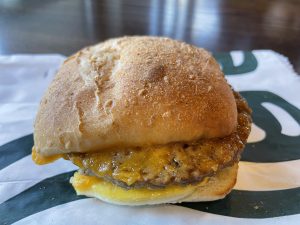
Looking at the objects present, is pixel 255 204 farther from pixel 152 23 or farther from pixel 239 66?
pixel 152 23

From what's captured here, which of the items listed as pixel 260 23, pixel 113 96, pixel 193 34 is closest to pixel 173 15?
pixel 193 34

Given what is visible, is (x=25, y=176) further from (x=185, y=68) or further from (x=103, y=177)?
(x=185, y=68)

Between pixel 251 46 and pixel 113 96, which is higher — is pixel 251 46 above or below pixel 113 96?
below

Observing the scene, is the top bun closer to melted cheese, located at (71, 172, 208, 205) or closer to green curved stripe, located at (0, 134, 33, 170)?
melted cheese, located at (71, 172, 208, 205)

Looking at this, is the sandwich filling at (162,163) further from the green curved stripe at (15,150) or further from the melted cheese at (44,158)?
the green curved stripe at (15,150)

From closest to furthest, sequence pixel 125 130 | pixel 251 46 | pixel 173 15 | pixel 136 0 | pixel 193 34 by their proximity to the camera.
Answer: pixel 125 130
pixel 251 46
pixel 193 34
pixel 173 15
pixel 136 0
